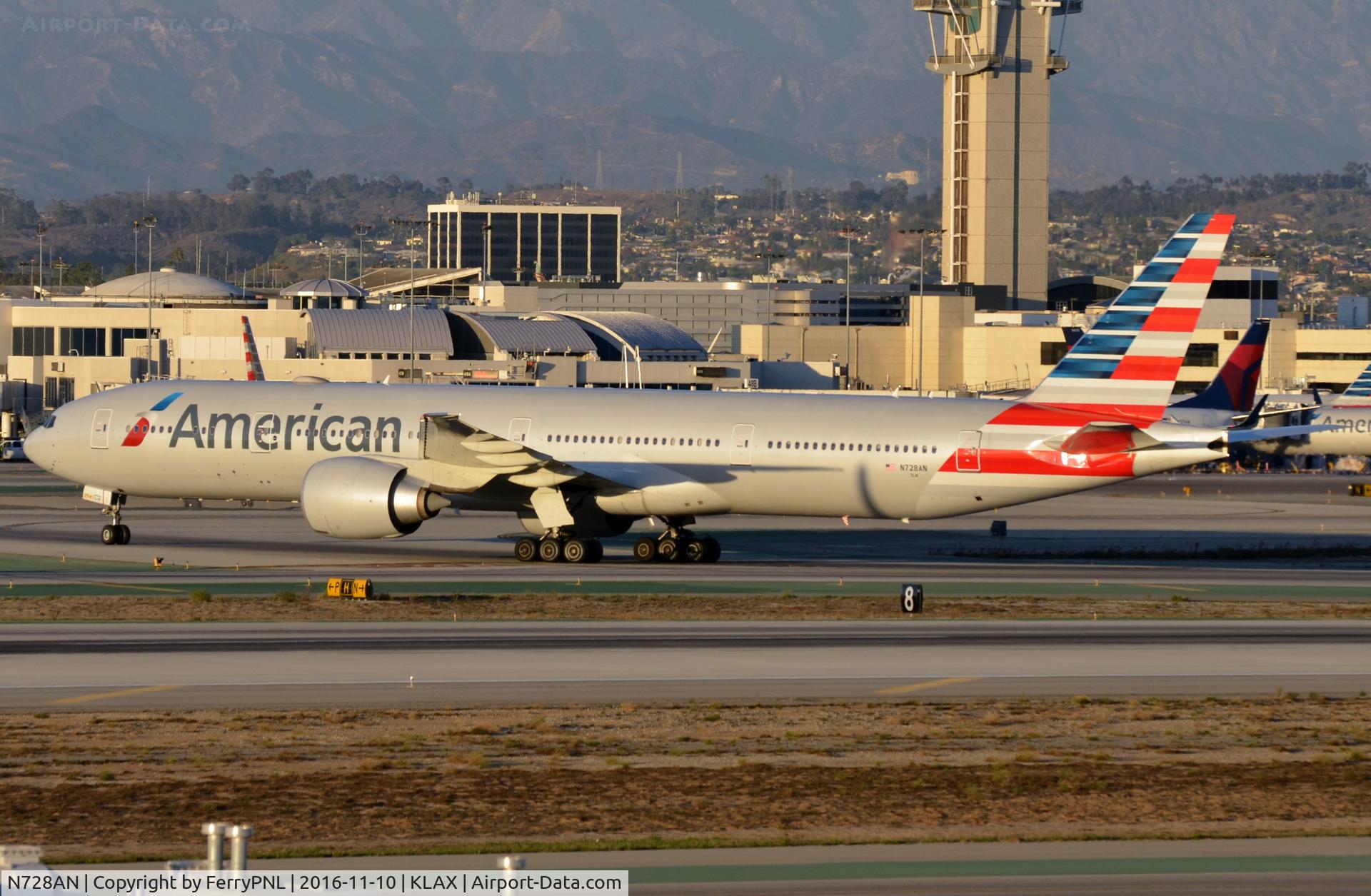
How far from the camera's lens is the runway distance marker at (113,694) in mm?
24281

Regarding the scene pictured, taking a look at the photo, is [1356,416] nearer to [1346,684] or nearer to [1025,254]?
[1346,684]

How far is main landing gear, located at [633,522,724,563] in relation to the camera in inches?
1731

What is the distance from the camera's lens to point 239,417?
148 ft

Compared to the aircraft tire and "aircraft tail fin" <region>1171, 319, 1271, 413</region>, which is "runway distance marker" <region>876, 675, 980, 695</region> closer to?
the aircraft tire

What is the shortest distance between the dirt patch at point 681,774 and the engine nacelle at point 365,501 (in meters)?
17.8

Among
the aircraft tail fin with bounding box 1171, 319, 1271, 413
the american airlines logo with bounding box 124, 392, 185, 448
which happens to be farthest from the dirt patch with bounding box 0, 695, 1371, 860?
the aircraft tail fin with bounding box 1171, 319, 1271, 413

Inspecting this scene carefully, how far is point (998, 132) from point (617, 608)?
139044mm

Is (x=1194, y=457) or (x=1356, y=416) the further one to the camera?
(x=1356, y=416)

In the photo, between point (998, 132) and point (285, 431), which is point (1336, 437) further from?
point (998, 132)

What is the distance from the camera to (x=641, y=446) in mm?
43406

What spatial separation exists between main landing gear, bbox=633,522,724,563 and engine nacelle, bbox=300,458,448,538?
5089 mm

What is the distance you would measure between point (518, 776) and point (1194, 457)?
2422 cm

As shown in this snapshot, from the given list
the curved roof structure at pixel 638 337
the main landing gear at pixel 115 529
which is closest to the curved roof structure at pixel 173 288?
the curved roof structure at pixel 638 337

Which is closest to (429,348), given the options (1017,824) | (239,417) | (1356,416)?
(1356,416)
